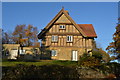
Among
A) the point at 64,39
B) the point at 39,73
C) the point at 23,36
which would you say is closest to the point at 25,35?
the point at 23,36

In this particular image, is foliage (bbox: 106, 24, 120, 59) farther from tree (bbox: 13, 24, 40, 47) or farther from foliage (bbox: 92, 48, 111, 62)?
tree (bbox: 13, 24, 40, 47)

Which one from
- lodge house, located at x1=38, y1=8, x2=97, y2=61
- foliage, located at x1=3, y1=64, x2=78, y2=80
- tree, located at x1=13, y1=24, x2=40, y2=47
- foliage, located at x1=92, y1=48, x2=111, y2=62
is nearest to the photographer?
foliage, located at x1=3, y1=64, x2=78, y2=80


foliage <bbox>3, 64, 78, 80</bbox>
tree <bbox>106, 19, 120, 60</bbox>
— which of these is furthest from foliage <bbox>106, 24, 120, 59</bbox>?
foliage <bbox>3, 64, 78, 80</bbox>

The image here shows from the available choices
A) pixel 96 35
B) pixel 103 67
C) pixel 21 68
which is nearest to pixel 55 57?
pixel 96 35

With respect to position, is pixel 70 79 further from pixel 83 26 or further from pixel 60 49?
pixel 83 26

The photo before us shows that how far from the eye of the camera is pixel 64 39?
34938 millimetres

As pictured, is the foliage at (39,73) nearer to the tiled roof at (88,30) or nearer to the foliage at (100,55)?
the foliage at (100,55)

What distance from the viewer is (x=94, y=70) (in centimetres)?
2245

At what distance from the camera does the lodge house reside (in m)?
34.6

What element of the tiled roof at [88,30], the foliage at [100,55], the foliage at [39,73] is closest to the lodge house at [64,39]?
the tiled roof at [88,30]

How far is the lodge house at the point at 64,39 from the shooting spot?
3459 centimetres

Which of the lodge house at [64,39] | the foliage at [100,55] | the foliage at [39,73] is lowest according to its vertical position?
the foliage at [39,73]

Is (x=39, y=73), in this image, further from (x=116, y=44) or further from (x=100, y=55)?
(x=116, y=44)

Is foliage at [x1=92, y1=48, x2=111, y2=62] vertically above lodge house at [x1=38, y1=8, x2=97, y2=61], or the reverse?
lodge house at [x1=38, y1=8, x2=97, y2=61]
